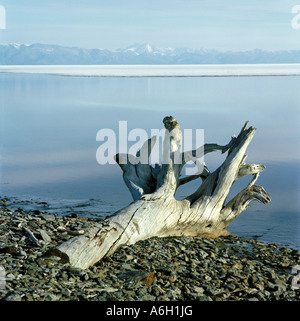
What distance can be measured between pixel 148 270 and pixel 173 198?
1904 mm

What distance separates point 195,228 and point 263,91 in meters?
28.8

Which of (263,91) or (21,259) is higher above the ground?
(263,91)

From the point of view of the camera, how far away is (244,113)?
24.3 meters

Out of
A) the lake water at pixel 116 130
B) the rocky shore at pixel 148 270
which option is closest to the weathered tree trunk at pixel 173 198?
the rocky shore at pixel 148 270

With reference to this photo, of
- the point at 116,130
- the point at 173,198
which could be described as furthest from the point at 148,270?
the point at 116,130

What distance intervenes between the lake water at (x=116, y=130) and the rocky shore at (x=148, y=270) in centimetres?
125

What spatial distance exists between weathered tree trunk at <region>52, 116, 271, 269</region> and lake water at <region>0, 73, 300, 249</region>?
76cm

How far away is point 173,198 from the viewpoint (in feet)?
28.0

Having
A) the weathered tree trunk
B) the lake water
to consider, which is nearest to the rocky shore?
the weathered tree trunk

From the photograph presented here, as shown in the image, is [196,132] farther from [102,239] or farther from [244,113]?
[102,239]

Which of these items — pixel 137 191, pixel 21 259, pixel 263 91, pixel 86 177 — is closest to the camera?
pixel 21 259

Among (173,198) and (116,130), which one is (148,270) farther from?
(116,130)

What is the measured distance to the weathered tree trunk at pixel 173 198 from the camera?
8023 mm

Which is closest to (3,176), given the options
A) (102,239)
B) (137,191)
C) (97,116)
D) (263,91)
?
(137,191)
